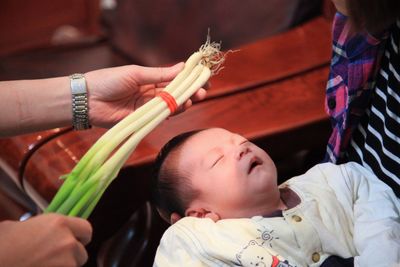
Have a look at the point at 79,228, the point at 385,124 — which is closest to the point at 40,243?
the point at 79,228

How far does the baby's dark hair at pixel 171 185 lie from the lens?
116 centimetres

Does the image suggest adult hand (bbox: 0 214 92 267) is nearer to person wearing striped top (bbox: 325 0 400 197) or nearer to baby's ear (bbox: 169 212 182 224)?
baby's ear (bbox: 169 212 182 224)

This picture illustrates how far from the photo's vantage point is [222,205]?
114 cm

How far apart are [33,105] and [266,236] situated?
0.56 meters

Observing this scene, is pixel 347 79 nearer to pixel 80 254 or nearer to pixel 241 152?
pixel 241 152

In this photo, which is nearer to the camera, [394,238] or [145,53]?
[394,238]

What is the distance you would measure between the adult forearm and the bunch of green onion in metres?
0.24

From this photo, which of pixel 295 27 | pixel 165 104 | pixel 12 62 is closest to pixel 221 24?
pixel 295 27

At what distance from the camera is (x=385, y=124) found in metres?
1.08

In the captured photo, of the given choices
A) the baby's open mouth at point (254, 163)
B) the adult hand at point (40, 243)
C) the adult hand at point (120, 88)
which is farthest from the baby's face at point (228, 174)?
the adult hand at point (40, 243)

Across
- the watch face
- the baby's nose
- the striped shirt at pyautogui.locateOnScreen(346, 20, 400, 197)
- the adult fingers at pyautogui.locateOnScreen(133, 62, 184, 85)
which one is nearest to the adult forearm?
the watch face

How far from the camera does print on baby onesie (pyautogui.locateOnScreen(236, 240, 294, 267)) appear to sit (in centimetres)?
101

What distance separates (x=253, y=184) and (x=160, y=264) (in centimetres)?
24

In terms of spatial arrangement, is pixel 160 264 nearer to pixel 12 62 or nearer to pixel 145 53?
pixel 145 53
